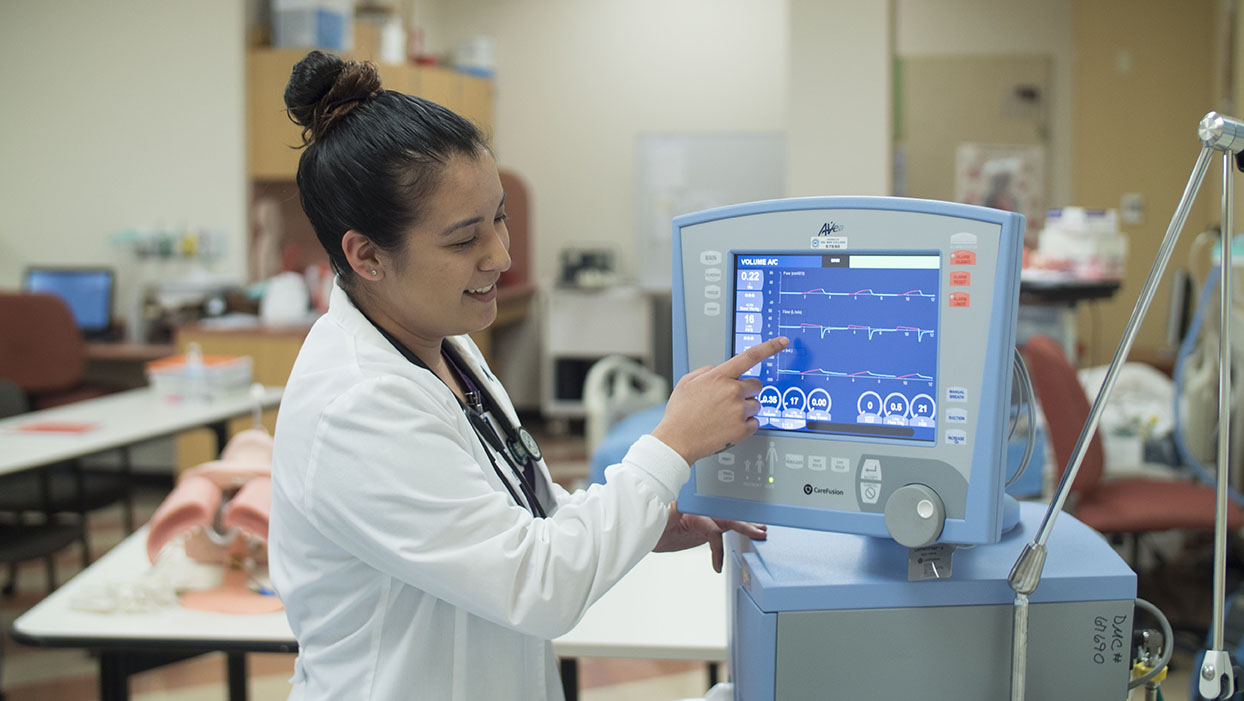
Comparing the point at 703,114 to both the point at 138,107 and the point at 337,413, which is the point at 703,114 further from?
the point at 337,413

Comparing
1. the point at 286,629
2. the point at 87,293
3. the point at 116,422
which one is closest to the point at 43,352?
the point at 87,293

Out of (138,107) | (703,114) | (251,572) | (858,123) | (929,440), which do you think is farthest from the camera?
(703,114)

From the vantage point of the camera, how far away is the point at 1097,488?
3.01m

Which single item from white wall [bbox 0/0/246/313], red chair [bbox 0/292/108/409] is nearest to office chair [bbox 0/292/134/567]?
red chair [bbox 0/292/108/409]

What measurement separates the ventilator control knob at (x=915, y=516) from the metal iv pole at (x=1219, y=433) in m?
0.08

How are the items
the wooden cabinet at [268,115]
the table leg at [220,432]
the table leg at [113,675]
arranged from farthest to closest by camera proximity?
1. the wooden cabinet at [268,115]
2. the table leg at [220,432]
3. the table leg at [113,675]

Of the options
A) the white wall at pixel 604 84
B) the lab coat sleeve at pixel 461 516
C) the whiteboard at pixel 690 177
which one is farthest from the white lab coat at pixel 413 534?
the white wall at pixel 604 84

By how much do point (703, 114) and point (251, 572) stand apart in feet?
17.0

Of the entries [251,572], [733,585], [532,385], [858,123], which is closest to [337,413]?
[733,585]

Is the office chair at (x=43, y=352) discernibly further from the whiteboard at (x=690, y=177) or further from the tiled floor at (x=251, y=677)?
the whiteboard at (x=690, y=177)

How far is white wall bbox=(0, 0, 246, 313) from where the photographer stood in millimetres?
5156

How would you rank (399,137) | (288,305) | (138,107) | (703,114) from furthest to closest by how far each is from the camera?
(703,114) → (138,107) → (288,305) → (399,137)

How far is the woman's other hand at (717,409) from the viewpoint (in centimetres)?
99

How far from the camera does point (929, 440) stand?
0.95 metres
